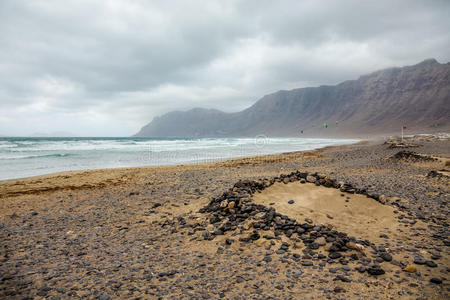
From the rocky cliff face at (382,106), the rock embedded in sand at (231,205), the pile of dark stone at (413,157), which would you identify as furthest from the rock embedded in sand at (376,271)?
the rocky cliff face at (382,106)

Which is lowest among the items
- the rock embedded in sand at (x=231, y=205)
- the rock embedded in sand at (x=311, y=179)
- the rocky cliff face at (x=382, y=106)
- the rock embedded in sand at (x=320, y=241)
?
the rock embedded in sand at (x=320, y=241)

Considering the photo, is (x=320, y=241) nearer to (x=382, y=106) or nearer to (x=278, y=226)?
(x=278, y=226)

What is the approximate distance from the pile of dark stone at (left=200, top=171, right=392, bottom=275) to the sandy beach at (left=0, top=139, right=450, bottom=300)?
2 cm

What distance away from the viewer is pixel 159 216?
5996mm

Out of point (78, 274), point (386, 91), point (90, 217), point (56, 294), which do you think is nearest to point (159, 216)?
point (90, 217)

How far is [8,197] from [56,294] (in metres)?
7.93

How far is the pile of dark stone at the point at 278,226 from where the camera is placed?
11.7ft

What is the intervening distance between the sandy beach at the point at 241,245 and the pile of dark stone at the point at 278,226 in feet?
0.07

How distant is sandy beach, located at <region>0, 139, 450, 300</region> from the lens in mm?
2965

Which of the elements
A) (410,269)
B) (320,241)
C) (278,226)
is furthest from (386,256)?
(278,226)

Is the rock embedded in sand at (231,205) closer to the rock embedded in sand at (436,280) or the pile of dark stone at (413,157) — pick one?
the rock embedded in sand at (436,280)

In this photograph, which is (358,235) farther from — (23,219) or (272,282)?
(23,219)

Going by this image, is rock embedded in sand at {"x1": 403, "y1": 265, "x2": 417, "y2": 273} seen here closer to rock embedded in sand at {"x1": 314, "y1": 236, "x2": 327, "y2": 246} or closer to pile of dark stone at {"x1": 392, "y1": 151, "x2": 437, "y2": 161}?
rock embedded in sand at {"x1": 314, "y1": 236, "x2": 327, "y2": 246}

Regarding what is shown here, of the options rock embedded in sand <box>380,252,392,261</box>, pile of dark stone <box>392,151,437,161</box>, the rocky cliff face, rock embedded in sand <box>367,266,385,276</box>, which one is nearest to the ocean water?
pile of dark stone <box>392,151,437,161</box>
